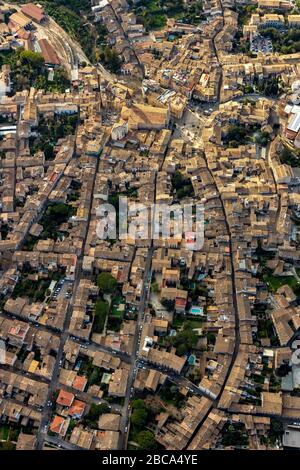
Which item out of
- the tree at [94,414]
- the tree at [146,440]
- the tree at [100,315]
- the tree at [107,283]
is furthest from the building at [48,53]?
the tree at [146,440]

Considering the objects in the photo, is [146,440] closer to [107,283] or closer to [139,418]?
[139,418]

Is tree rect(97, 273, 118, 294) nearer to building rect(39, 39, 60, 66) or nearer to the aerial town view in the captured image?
the aerial town view

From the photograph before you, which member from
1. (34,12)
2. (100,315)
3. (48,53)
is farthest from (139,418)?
(34,12)

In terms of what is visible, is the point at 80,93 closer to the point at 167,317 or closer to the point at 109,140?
the point at 109,140

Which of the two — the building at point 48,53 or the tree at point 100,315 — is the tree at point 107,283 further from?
the building at point 48,53

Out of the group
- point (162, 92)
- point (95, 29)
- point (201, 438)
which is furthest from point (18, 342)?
point (95, 29)
